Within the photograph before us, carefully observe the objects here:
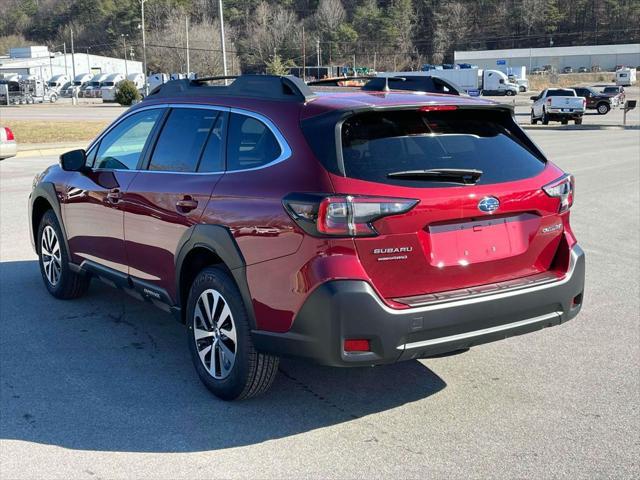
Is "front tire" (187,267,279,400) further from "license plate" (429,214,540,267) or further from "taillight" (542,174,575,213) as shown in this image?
"taillight" (542,174,575,213)

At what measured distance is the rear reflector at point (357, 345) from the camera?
3639 mm

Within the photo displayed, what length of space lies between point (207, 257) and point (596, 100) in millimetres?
47475

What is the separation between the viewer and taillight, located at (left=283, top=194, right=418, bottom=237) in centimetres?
358

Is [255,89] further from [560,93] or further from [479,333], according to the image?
[560,93]

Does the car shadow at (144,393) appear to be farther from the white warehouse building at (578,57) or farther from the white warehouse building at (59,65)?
the white warehouse building at (578,57)

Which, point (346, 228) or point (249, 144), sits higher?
point (249, 144)

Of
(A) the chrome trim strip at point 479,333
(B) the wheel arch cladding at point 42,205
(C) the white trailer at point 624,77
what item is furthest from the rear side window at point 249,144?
(C) the white trailer at point 624,77

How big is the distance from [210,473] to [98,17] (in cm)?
18295

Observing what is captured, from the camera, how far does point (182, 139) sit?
15.8 feet

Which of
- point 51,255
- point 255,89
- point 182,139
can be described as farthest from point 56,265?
point 255,89

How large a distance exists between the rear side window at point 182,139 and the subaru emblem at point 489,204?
5.73 feet

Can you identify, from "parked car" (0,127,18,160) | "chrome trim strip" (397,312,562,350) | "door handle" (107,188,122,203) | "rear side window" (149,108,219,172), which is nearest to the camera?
"chrome trim strip" (397,312,562,350)

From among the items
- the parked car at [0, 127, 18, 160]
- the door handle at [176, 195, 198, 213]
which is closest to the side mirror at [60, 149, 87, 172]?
the door handle at [176, 195, 198, 213]

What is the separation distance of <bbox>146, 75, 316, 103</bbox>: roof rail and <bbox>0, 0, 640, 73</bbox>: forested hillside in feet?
402
